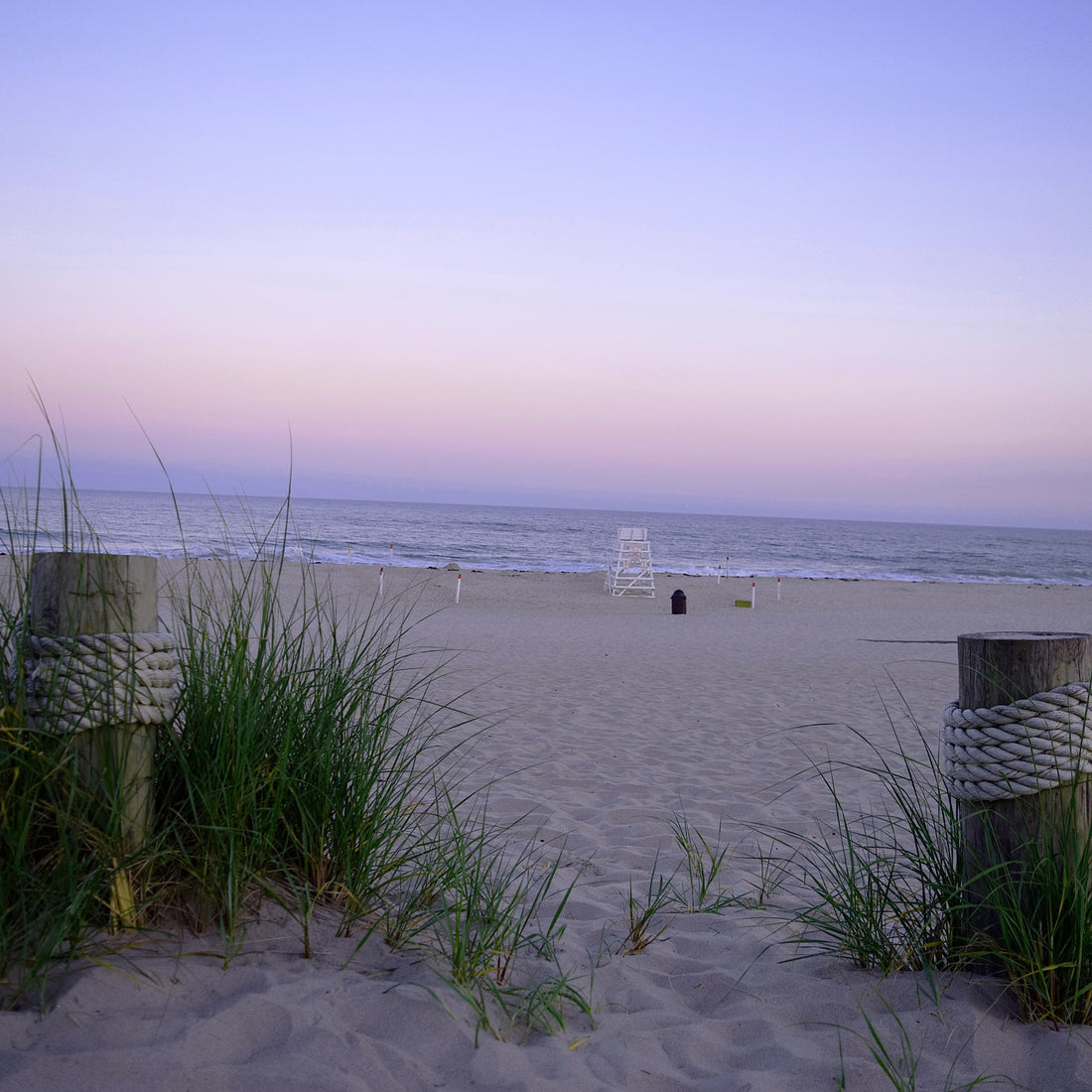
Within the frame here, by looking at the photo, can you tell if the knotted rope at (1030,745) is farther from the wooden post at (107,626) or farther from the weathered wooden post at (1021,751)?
the wooden post at (107,626)

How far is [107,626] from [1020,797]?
7.58 feet

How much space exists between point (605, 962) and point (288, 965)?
95 centimetres

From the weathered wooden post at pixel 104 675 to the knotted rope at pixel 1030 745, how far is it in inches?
81.4

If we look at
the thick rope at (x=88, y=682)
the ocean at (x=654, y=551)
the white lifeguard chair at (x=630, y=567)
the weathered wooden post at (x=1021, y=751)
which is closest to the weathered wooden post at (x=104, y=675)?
the thick rope at (x=88, y=682)

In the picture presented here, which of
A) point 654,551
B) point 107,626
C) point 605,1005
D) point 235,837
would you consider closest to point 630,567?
point 605,1005

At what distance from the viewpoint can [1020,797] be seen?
2262 millimetres

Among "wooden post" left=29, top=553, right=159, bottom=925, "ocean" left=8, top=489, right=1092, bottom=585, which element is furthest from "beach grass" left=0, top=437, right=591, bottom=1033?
"ocean" left=8, top=489, right=1092, bottom=585

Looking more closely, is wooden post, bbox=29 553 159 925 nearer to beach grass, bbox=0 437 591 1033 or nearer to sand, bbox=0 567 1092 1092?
beach grass, bbox=0 437 591 1033

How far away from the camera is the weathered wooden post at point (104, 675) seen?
205cm

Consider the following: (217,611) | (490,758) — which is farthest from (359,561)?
(217,611)

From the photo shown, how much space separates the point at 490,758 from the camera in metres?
5.92

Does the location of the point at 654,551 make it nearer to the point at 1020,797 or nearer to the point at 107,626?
the point at 1020,797

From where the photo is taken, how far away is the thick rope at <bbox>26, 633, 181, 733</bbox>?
2.04 m

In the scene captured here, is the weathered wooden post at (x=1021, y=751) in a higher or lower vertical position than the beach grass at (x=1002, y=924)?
higher
